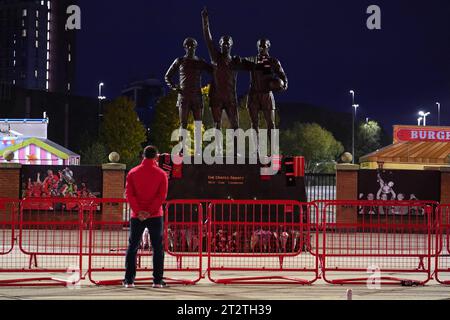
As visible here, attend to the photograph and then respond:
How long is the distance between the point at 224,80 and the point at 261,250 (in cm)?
487

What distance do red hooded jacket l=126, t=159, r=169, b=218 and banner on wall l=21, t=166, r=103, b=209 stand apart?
1484cm

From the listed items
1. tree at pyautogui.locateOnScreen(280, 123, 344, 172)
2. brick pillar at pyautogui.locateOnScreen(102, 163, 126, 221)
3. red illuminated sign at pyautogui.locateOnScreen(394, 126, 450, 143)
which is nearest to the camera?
brick pillar at pyautogui.locateOnScreen(102, 163, 126, 221)

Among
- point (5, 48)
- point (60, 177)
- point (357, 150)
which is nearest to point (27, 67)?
point (5, 48)

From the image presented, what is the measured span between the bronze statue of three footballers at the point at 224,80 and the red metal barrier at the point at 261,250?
7.37 feet

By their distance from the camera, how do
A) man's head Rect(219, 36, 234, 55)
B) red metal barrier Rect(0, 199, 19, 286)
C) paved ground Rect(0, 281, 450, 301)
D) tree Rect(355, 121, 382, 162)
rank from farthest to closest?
1. tree Rect(355, 121, 382, 162)
2. man's head Rect(219, 36, 234, 55)
3. red metal barrier Rect(0, 199, 19, 286)
4. paved ground Rect(0, 281, 450, 301)

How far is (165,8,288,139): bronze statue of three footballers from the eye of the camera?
16.6 metres

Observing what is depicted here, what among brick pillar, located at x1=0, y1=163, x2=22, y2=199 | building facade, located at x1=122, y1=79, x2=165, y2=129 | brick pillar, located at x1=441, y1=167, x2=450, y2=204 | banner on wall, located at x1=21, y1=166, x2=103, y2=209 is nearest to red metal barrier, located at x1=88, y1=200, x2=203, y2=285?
banner on wall, located at x1=21, y1=166, x2=103, y2=209

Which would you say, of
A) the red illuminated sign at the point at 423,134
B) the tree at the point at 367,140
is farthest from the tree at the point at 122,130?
the tree at the point at 367,140

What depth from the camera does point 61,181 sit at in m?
24.6

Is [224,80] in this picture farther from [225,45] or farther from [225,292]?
[225,292]

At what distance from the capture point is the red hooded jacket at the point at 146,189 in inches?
391

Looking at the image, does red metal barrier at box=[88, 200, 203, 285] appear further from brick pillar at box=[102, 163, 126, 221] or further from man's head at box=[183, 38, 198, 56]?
brick pillar at box=[102, 163, 126, 221]

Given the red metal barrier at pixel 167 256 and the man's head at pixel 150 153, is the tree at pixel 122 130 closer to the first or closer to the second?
the red metal barrier at pixel 167 256
